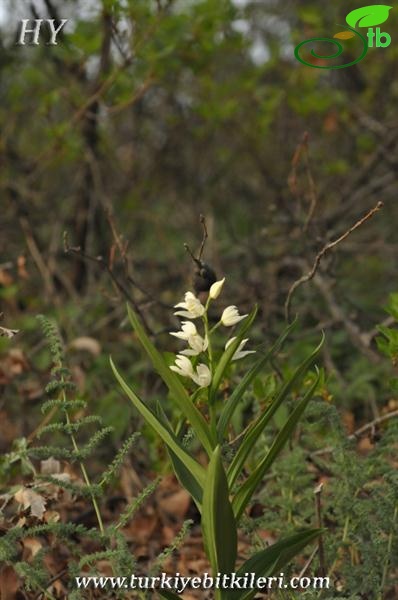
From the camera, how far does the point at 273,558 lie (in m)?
1.83

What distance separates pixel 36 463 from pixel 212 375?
1780 mm

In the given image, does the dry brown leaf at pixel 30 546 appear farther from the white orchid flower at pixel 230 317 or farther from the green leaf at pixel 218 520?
the white orchid flower at pixel 230 317

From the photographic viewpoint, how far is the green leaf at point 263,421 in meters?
1.77

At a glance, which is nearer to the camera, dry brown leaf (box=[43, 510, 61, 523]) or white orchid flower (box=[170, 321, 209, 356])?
white orchid flower (box=[170, 321, 209, 356])

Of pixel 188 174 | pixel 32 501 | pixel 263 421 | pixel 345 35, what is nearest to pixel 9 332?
pixel 32 501

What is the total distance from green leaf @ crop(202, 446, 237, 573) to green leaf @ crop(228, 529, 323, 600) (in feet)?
0.14

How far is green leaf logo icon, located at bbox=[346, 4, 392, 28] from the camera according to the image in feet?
13.6

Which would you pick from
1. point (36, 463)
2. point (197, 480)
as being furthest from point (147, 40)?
point (197, 480)

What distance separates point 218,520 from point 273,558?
0.58 feet

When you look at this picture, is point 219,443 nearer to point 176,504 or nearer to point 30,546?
point 30,546

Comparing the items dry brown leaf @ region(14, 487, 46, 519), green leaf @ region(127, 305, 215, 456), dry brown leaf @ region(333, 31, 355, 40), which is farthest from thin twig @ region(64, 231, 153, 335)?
dry brown leaf @ region(333, 31, 355, 40)

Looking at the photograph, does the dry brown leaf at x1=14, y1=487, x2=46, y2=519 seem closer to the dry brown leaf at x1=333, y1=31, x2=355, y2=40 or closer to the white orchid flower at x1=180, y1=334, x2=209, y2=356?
the white orchid flower at x1=180, y1=334, x2=209, y2=356

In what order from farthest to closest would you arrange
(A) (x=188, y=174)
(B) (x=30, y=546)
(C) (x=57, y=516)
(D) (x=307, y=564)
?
(A) (x=188, y=174)
(B) (x=30, y=546)
(C) (x=57, y=516)
(D) (x=307, y=564)

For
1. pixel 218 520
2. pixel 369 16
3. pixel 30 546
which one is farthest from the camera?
pixel 369 16
